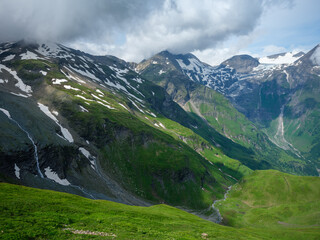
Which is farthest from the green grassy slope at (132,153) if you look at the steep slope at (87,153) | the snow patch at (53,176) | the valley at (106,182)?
the snow patch at (53,176)

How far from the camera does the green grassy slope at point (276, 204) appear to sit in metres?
122

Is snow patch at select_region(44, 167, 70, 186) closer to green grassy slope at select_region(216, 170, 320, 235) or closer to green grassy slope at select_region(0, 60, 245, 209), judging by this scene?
green grassy slope at select_region(0, 60, 245, 209)

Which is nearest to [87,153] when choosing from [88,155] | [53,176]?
[88,155]

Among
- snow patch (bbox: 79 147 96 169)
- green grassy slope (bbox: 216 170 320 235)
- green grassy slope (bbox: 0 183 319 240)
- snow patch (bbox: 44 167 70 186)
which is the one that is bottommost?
green grassy slope (bbox: 216 170 320 235)

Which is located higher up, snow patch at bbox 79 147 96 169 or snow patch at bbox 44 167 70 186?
snow patch at bbox 79 147 96 169

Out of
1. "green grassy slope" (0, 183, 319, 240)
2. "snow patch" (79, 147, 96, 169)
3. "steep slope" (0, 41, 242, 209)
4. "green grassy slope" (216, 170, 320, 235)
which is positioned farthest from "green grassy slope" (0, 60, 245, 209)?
"green grassy slope" (0, 183, 319, 240)

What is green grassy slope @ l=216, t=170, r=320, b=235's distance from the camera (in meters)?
122

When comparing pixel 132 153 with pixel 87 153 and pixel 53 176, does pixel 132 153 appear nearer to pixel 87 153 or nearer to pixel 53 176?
pixel 87 153

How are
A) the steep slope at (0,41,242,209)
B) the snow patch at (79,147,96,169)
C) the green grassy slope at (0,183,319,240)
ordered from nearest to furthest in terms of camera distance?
the green grassy slope at (0,183,319,240) → the steep slope at (0,41,242,209) → the snow patch at (79,147,96,169)

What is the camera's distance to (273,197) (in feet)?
A: 568

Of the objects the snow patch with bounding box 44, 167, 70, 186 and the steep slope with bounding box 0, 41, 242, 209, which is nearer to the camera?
the steep slope with bounding box 0, 41, 242, 209

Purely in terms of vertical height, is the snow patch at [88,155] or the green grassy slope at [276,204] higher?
the snow patch at [88,155]

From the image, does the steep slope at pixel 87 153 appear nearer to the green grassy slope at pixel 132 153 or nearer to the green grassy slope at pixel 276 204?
the green grassy slope at pixel 132 153

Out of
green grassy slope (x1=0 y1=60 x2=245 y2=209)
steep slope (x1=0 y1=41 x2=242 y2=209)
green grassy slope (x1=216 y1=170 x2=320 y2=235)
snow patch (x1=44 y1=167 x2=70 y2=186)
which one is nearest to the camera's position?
steep slope (x1=0 y1=41 x2=242 y2=209)
